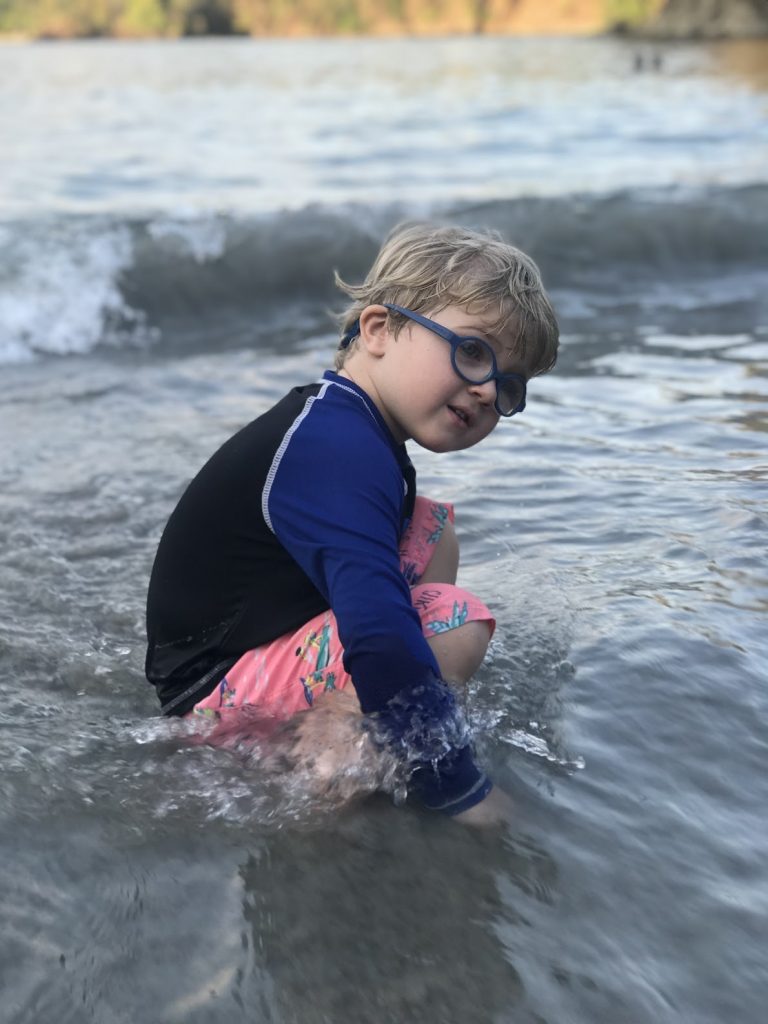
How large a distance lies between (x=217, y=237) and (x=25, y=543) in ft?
19.0

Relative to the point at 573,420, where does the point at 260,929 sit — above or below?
above

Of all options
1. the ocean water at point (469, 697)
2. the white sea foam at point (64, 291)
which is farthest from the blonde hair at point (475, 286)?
the white sea foam at point (64, 291)

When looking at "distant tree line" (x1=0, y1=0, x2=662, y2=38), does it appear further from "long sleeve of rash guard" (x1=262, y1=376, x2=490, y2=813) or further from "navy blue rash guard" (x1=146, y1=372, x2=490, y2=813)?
"long sleeve of rash guard" (x1=262, y1=376, x2=490, y2=813)

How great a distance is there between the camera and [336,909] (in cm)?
199

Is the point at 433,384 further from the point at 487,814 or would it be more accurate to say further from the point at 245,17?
the point at 245,17

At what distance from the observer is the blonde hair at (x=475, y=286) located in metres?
2.25

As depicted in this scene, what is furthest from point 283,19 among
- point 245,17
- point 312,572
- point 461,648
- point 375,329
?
point 312,572

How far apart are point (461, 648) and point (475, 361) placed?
0.52 meters

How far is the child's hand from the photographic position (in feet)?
7.22

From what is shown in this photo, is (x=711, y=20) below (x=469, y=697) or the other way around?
below

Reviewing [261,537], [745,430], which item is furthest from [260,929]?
[745,430]

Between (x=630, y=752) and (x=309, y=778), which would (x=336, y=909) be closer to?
(x=309, y=778)

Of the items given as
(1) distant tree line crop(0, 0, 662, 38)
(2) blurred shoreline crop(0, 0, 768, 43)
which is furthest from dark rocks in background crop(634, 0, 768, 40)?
(1) distant tree line crop(0, 0, 662, 38)

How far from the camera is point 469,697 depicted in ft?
8.57
